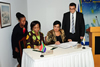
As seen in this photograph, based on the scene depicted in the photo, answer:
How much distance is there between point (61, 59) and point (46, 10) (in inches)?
125

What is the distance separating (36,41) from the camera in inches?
121

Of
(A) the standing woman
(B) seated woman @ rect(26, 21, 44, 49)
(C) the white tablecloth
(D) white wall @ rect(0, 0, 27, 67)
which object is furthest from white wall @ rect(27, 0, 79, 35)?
(C) the white tablecloth

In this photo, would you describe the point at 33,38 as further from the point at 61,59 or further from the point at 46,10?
the point at 46,10

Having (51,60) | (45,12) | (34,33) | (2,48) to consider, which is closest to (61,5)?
(45,12)

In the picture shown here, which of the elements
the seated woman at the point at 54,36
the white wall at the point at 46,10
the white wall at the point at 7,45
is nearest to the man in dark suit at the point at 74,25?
the seated woman at the point at 54,36

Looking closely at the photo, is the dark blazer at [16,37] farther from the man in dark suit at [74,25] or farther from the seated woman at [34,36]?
the man in dark suit at [74,25]

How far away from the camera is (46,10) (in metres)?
5.22

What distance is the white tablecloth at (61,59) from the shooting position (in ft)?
7.06

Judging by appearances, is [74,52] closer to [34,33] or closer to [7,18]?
[34,33]

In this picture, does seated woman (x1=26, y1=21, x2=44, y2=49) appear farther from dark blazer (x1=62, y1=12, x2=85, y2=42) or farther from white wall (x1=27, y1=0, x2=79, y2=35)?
white wall (x1=27, y1=0, x2=79, y2=35)

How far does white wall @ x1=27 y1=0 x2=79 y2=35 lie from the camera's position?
16.9 ft

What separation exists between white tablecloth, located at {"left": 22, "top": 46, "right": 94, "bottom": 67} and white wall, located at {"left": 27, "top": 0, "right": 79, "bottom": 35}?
8.94 feet

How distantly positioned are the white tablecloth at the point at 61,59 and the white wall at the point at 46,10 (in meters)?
2.72

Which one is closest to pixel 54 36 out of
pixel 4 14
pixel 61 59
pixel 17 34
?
pixel 17 34
